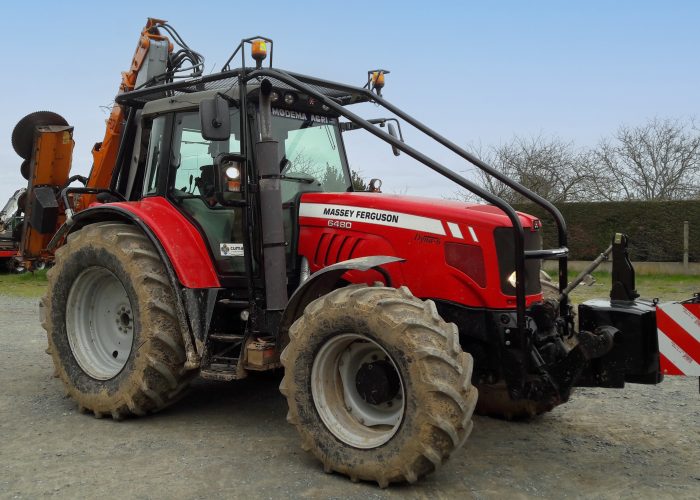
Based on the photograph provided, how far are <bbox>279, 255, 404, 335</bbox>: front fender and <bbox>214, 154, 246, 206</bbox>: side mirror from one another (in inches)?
33.7

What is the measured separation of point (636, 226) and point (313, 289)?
16.4 metres

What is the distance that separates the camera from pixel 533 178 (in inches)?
999

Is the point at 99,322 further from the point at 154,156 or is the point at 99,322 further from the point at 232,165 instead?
the point at 232,165

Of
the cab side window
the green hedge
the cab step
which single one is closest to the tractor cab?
the cab side window

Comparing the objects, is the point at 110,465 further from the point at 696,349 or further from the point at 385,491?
the point at 696,349

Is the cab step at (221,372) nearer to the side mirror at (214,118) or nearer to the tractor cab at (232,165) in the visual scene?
the tractor cab at (232,165)

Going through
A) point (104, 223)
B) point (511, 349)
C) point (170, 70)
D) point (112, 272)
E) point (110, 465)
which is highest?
point (170, 70)

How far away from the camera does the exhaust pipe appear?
16.1 ft

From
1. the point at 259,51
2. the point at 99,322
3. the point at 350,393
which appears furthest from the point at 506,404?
the point at 99,322

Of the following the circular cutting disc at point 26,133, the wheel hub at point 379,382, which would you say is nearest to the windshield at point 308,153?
the wheel hub at point 379,382

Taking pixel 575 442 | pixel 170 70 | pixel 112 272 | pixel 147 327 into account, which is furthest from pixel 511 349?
pixel 170 70

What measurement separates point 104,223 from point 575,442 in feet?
12.9

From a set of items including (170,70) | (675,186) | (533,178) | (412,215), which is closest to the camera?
(412,215)

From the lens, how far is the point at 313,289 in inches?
187
